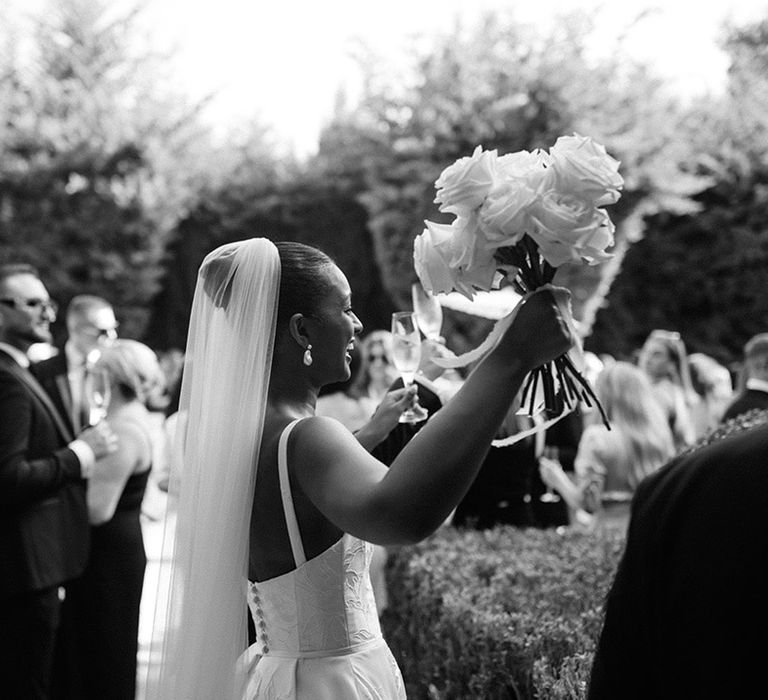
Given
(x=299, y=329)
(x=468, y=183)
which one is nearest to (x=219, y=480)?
(x=299, y=329)

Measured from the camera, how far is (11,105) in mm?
24391

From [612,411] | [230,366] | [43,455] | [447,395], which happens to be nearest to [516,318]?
[230,366]

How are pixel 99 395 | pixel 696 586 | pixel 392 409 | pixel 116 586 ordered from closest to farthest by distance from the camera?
pixel 696 586 → pixel 392 409 → pixel 99 395 → pixel 116 586

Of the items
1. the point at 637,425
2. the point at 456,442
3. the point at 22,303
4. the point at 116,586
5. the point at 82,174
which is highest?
the point at 82,174

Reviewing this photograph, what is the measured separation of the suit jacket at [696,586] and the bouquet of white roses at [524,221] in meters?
0.81

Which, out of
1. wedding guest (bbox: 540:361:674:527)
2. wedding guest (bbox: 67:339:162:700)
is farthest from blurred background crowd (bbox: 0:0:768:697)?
wedding guest (bbox: 67:339:162:700)

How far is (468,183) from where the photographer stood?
2355 millimetres

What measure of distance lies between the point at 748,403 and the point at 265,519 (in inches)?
238

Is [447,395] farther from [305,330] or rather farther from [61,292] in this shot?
[61,292]

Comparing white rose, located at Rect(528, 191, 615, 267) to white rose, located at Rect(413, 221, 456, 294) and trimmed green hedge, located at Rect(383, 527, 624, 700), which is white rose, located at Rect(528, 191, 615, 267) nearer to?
white rose, located at Rect(413, 221, 456, 294)

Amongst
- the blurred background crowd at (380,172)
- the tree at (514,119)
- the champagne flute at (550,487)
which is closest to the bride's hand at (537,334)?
the champagne flute at (550,487)

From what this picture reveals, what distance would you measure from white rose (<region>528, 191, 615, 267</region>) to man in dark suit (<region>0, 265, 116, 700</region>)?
4028mm

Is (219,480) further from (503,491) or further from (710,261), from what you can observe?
(710,261)

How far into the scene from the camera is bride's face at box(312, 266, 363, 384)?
289 centimetres
